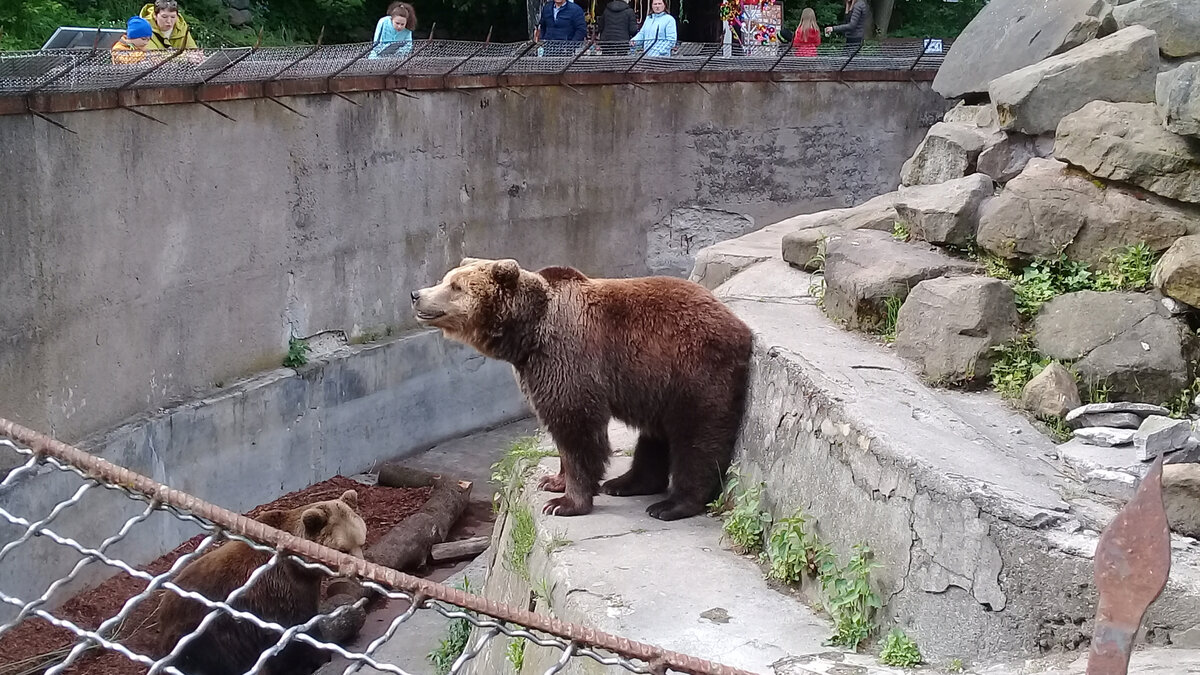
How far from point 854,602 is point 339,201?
631 centimetres

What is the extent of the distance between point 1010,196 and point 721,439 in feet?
5.09

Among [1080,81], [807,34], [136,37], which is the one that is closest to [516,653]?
[1080,81]

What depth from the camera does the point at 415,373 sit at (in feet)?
32.0

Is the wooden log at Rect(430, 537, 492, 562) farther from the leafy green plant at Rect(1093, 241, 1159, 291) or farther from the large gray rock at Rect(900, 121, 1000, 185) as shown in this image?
the leafy green plant at Rect(1093, 241, 1159, 291)

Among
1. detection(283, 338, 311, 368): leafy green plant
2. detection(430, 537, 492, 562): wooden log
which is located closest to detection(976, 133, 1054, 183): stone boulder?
detection(430, 537, 492, 562): wooden log

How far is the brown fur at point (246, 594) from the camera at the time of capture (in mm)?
5465

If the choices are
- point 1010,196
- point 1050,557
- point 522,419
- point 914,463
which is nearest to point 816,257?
point 1010,196

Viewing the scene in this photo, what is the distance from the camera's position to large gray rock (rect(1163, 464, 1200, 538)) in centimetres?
321

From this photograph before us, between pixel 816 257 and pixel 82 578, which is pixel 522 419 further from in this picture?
pixel 816 257

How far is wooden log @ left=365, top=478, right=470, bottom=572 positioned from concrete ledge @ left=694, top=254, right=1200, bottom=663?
3.24m

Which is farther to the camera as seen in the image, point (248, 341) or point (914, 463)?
point (248, 341)

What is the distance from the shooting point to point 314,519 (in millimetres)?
5684

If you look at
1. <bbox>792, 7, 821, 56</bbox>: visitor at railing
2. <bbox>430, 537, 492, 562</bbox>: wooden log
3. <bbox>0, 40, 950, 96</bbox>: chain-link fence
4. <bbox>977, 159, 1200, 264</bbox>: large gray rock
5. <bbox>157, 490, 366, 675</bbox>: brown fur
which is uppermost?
<bbox>792, 7, 821, 56</bbox>: visitor at railing

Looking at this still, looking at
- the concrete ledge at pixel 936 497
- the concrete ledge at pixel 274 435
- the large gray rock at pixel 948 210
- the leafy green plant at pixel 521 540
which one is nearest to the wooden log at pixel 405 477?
the concrete ledge at pixel 274 435
